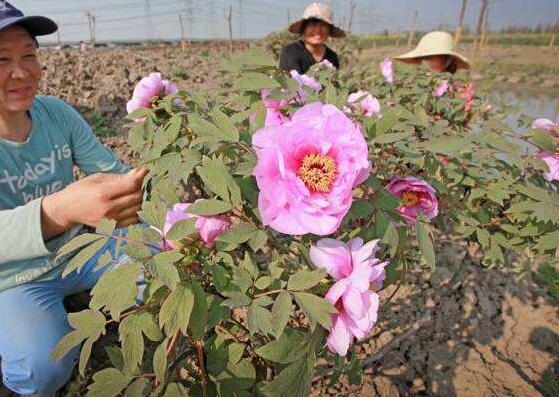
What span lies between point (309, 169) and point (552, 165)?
2.98ft

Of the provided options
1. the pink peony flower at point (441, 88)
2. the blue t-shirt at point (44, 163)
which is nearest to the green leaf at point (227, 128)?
the blue t-shirt at point (44, 163)

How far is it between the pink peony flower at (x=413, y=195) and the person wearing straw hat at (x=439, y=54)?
7.91ft

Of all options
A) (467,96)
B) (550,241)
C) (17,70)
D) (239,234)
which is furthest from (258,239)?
(467,96)

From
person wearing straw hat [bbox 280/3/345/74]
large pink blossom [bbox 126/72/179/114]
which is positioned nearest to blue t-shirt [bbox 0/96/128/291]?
large pink blossom [bbox 126/72/179/114]

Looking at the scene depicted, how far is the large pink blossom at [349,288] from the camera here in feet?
2.03

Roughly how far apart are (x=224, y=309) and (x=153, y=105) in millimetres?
568

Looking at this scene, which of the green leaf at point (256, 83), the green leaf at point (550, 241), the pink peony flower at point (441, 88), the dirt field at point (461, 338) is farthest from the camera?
the pink peony flower at point (441, 88)

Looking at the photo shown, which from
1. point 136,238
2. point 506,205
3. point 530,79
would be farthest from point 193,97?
point 530,79

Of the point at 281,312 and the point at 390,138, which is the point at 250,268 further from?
the point at 390,138

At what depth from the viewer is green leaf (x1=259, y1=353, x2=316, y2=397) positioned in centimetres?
63

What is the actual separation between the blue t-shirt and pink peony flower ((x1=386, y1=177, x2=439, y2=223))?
0.93 m

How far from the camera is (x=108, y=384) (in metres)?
0.72

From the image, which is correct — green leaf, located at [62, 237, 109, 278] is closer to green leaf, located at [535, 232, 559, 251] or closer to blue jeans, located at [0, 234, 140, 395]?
blue jeans, located at [0, 234, 140, 395]

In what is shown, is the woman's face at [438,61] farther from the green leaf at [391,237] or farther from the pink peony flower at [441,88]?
the green leaf at [391,237]
